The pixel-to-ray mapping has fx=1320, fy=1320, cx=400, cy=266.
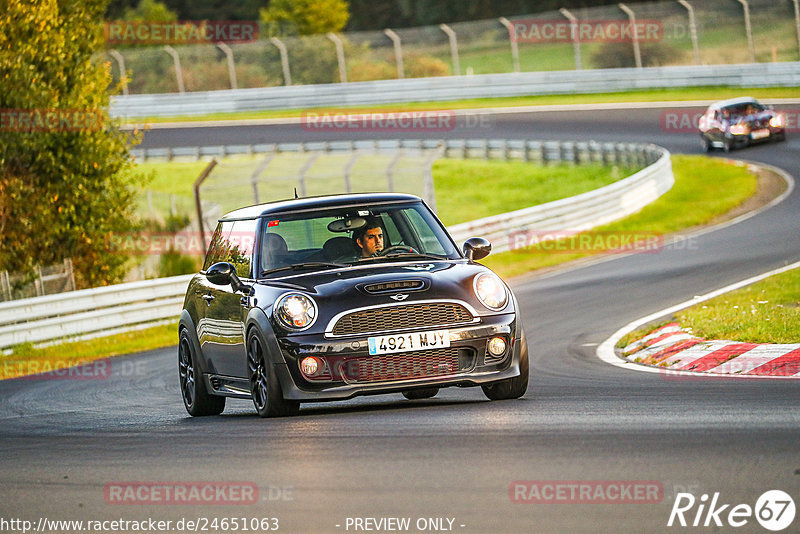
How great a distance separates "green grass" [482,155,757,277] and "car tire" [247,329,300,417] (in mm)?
14738

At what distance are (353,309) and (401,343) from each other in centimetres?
39

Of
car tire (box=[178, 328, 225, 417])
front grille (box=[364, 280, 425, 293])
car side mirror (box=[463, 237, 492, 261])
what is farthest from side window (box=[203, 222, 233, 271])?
front grille (box=[364, 280, 425, 293])

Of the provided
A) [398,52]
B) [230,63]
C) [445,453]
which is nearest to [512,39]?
[398,52]

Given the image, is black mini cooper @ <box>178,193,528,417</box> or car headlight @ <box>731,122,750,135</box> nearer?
black mini cooper @ <box>178,193,528,417</box>

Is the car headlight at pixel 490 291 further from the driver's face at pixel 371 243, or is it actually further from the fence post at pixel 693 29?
the fence post at pixel 693 29

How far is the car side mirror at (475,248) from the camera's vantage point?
977 centimetres

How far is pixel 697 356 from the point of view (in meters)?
11.7

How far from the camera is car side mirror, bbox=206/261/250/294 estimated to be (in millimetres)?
9719

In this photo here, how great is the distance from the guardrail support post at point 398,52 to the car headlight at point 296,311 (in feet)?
146

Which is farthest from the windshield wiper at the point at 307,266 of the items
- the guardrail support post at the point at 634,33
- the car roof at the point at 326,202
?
the guardrail support post at the point at 634,33

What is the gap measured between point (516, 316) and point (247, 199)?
898 inches

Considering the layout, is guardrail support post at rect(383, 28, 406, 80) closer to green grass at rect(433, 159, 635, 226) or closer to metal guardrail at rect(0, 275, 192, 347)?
green grass at rect(433, 159, 635, 226)

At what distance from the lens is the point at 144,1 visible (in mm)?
84250

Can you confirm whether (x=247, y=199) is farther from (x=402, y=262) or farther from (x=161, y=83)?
(x=161, y=83)
